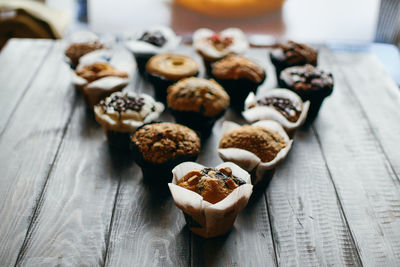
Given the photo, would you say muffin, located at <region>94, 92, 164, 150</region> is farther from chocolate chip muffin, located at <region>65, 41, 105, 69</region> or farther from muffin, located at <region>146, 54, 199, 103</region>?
chocolate chip muffin, located at <region>65, 41, 105, 69</region>

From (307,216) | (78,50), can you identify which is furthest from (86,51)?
(307,216)

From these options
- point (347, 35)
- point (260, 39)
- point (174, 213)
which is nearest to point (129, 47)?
point (260, 39)

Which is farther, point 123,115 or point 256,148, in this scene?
point 123,115

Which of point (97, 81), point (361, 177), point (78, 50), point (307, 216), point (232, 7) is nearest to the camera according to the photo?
point (307, 216)

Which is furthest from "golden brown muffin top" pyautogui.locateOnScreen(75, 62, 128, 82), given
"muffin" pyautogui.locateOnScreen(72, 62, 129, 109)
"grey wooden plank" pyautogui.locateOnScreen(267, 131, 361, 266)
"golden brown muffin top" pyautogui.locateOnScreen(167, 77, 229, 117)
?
"grey wooden plank" pyautogui.locateOnScreen(267, 131, 361, 266)

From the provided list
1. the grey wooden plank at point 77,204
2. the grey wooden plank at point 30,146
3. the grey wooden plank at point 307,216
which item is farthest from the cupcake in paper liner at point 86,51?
the grey wooden plank at point 307,216

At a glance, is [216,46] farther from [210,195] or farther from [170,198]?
[210,195]
